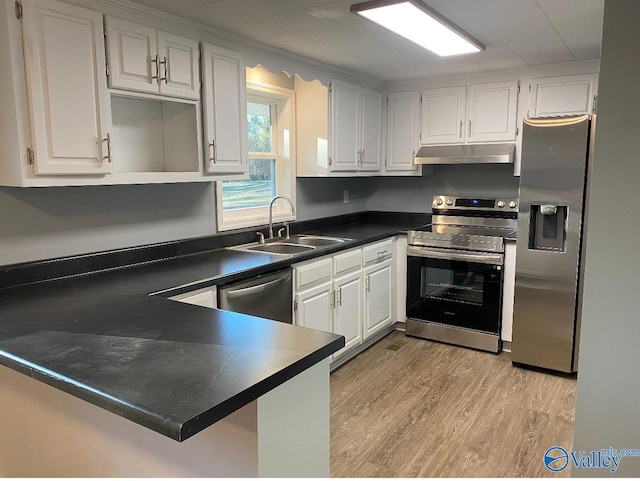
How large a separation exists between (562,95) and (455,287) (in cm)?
169

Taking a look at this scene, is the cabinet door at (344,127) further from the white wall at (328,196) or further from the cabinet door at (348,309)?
the cabinet door at (348,309)

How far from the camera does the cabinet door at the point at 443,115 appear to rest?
13.4 ft

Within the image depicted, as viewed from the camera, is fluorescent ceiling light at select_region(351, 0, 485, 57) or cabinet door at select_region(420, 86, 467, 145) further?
cabinet door at select_region(420, 86, 467, 145)

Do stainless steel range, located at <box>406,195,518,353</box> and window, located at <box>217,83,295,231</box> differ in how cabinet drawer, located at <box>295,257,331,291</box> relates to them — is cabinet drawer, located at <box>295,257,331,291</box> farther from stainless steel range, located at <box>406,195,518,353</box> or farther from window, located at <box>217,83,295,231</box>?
stainless steel range, located at <box>406,195,518,353</box>

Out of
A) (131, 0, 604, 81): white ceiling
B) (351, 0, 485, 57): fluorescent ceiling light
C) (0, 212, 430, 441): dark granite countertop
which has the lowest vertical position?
(0, 212, 430, 441): dark granite countertop

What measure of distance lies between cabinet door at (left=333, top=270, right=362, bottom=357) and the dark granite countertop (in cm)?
136

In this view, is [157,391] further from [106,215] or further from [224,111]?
[224,111]

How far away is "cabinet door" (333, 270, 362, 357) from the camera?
339 cm

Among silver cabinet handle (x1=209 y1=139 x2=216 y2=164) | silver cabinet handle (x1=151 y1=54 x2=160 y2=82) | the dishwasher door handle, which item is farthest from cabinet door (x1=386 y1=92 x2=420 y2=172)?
silver cabinet handle (x1=151 y1=54 x2=160 y2=82)

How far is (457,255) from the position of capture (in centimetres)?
379

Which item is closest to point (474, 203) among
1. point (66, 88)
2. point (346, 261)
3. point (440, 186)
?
point (440, 186)

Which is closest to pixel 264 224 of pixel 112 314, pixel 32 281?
pixel 32 281

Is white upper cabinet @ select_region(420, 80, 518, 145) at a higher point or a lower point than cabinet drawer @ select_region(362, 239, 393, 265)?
higher

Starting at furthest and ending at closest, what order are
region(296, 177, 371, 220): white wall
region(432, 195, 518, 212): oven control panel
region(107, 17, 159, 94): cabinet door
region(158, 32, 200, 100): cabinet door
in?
region(432, 195, 518, 212): oven control panel → region(296, 177, 371, 220): white wall → region(158, 32, 200, 100): cabinet door → region(107, 17, 159, 94): cabinet door
